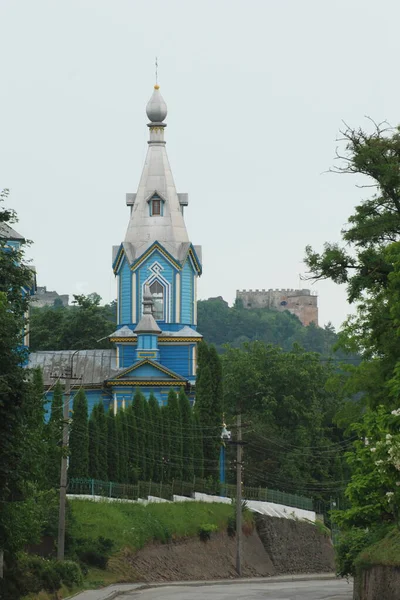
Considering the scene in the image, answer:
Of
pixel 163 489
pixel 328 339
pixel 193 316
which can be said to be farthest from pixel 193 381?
pixel 328 339

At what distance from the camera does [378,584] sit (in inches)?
1405

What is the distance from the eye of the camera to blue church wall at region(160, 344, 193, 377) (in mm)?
80812

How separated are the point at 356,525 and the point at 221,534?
22.2 metres

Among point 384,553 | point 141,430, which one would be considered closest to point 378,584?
point 384,553

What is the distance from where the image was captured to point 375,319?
3775 centimetres

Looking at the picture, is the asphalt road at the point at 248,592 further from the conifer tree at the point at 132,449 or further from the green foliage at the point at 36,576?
the conifer tree at the point at 132,449

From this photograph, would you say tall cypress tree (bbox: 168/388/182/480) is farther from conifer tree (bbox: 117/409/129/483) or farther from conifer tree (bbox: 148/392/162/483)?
conifer tree (bbox: 117/409/129/483)

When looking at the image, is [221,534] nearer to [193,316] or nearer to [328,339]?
[193,316]

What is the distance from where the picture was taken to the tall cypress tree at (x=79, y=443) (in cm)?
5428

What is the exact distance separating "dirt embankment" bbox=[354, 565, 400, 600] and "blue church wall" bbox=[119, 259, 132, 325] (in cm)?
4471

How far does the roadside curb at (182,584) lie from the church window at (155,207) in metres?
25.6

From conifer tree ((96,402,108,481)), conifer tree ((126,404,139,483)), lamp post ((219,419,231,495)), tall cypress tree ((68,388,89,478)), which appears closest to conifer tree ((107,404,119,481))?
conifer tree ((96,402,108,481))

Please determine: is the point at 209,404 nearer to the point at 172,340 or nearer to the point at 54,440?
Answer: the point at 172,340

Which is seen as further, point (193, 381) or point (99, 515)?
point (193, 381)
